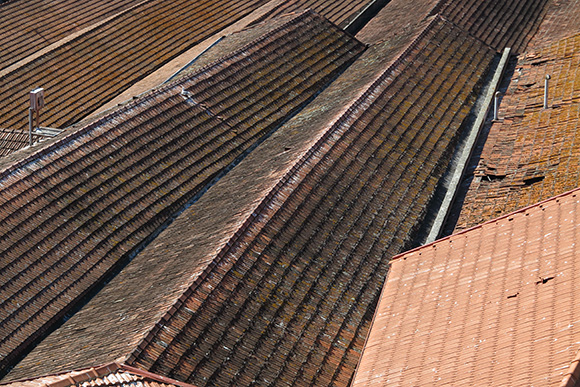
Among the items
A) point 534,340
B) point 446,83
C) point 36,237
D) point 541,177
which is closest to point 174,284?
point 36,237

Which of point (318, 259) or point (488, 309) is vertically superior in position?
point (488, 309)

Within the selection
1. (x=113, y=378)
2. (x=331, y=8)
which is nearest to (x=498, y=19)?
(x=331, y=8)

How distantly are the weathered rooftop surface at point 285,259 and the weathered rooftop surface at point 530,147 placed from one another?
982 mm

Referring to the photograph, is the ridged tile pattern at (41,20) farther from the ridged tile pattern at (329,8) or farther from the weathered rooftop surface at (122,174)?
the weathered rooftop surface at (122,174)

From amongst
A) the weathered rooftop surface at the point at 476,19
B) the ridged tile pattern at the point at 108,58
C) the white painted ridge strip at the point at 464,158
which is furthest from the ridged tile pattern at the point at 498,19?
the ridged tile pattern at the point at 108,58

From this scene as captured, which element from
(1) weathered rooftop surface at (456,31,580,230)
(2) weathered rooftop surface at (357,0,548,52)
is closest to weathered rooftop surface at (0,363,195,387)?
(1) weathered rooftop surface at (456,31,580,230)

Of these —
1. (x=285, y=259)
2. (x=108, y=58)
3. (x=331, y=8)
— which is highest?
(x=331, y=8)

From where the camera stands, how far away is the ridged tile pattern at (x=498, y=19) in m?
26.3

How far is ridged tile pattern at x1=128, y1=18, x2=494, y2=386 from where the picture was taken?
11609 millimetres

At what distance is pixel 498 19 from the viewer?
27.9m

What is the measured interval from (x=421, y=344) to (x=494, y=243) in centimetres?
228

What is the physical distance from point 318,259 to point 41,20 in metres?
20.3

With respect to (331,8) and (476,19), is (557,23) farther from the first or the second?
(331,8)

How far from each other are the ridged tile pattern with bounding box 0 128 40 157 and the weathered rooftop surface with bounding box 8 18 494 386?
19.1 feet
